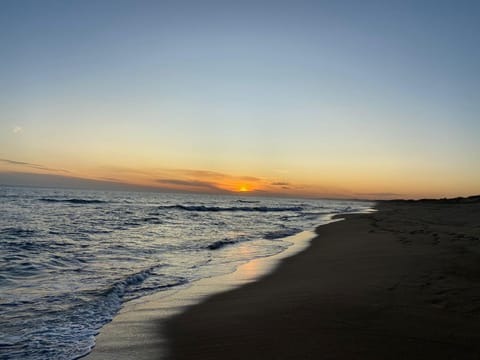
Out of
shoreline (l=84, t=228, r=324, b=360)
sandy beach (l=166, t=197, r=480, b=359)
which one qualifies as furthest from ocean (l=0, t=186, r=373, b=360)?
sandy beach (l=166, t=197, r=480, b=359)

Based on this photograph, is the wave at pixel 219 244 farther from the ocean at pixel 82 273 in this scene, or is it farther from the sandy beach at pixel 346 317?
the sandy beach at pixel 346 317

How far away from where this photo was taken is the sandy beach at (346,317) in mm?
4605

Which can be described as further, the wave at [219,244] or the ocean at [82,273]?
the wave at [219,244]

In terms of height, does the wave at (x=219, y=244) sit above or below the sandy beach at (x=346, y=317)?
below

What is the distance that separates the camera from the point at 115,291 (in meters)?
8.79

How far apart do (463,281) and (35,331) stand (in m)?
7.86

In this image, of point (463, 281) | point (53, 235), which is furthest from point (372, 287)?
point (53, 235)

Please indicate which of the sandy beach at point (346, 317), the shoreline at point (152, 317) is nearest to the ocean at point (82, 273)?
the shoreline at point (152, 317)

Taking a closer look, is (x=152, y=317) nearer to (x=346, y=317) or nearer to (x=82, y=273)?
(x=346, y=317)

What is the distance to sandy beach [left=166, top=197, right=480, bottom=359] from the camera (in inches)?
181

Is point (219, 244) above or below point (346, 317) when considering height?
below

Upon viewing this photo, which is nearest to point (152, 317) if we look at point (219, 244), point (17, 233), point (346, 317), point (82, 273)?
point (346, 317)

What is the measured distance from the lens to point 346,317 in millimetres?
5754

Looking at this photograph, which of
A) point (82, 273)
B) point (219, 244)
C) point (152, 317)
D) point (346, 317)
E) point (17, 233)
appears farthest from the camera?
point (17, 233)
